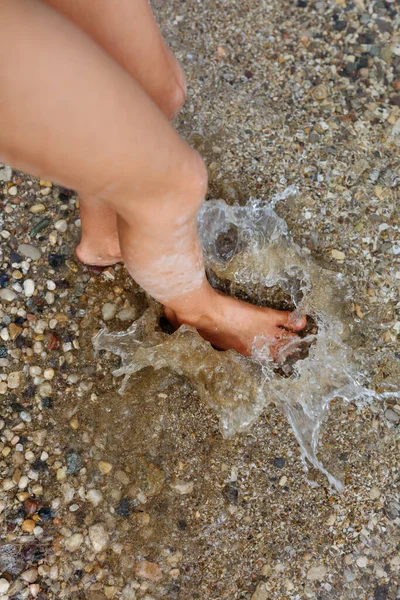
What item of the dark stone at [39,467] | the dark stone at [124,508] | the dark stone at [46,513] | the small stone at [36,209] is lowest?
the dark stone at [46,513]

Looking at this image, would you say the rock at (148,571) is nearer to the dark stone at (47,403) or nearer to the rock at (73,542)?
the rock at (73,542)

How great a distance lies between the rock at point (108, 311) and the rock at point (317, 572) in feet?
4.05

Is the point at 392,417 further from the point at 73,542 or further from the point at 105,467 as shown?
the point at 73,542

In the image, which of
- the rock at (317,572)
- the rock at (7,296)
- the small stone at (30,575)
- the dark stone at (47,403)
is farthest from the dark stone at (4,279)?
the rock at (317,572)

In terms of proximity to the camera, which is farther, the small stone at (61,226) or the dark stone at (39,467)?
the small stone at (61,226)

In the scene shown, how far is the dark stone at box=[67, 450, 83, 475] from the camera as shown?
2033 mm

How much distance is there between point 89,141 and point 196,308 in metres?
1.03

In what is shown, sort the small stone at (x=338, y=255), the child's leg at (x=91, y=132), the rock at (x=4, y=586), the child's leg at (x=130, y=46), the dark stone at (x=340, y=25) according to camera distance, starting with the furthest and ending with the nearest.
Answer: the dark stone at (x=340, y=25)
the small stone at (x=338, y=255)
the rock at (x=4, y=586)
the child's leg at (x=130, y=46)
the child's leg at (x=91, y=132)

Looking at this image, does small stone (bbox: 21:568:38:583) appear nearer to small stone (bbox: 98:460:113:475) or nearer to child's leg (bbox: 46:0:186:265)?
small stone (bbox: 98:460:113:475)

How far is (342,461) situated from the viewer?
2129 millimetres

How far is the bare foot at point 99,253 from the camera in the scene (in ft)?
7.01

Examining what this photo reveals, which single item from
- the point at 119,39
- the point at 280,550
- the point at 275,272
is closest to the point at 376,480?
the point at 280,550

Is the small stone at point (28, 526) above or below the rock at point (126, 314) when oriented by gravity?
below

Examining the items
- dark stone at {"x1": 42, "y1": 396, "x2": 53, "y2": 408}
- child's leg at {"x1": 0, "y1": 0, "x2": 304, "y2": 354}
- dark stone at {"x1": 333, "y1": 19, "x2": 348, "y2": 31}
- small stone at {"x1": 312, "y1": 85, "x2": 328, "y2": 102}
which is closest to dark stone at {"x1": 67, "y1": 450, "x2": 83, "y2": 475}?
dark stone at {"x1": 42, "y1": 396, "x2": 53, "y2": 408}
